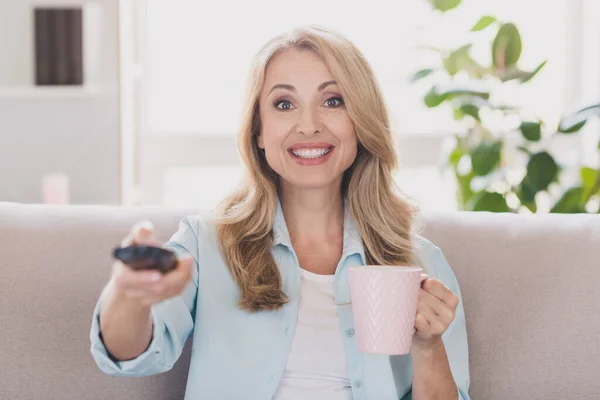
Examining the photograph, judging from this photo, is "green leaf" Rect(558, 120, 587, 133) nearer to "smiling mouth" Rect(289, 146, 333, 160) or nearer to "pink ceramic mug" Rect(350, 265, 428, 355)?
"smiling mouth" Rect(289, 146, 333, 160)

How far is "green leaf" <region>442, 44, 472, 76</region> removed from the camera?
2.97 m

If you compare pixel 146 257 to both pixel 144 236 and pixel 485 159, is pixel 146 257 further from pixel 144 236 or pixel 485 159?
pixel 485 159

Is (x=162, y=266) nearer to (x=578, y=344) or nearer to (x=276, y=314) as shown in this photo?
(x=276, y=314)

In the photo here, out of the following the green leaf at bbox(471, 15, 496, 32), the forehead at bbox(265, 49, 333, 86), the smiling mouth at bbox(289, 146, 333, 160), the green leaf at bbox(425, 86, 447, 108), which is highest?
the green leaf at bbox(471, 15, 496, 32)

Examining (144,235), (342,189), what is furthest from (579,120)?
(144,235)

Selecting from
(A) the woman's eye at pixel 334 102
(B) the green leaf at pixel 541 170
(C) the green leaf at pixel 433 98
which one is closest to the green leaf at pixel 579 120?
(B) the green leaf at pixel 541 170

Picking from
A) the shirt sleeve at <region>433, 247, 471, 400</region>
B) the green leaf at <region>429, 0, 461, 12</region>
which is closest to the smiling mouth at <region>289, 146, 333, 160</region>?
the shirt sleeve at <region>433, 247, 471, 400</region>

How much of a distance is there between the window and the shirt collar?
1.98 m

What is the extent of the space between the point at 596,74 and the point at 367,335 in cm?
279

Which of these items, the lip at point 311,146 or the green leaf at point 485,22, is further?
the green leaf at point 485,22

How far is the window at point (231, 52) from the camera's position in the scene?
12.2ft

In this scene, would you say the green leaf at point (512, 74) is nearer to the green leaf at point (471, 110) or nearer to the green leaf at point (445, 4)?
the green leaf at point (471, 110)

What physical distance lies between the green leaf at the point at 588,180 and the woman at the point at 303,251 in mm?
1198

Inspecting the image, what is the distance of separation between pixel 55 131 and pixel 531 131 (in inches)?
65.1
